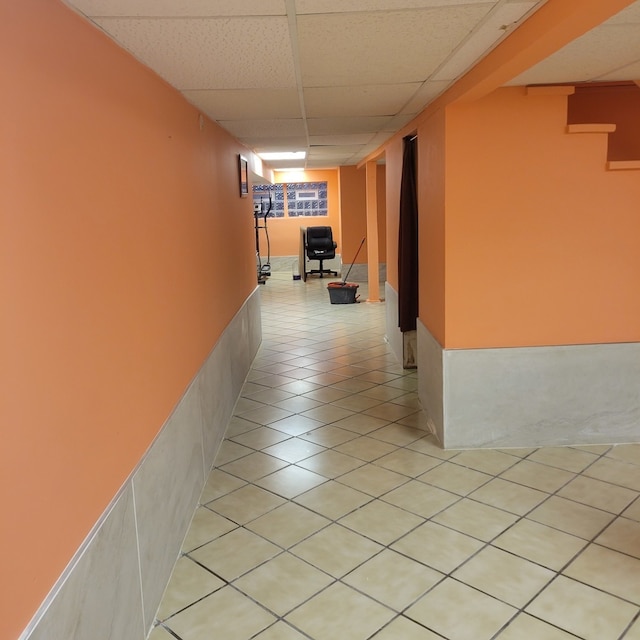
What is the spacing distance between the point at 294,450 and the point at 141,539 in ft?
5.32

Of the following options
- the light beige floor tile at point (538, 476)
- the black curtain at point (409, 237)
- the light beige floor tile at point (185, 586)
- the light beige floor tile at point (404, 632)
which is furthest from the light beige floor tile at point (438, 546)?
the black curtain at point (409, 237)

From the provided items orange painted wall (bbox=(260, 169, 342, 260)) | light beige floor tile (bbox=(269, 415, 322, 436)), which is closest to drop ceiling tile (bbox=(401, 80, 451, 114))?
light beige floor tile (bbox=(269, 415, 322, 436))

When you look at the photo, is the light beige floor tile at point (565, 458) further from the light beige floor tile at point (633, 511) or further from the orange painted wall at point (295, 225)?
the orange painted wall at point (295, 225)

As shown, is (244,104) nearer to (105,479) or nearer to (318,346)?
(105,479)

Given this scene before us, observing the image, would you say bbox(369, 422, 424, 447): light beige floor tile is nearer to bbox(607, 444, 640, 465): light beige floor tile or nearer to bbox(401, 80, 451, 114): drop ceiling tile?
bbox(607, 444, 640, 465): light beige floor tile

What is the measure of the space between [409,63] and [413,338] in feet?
9.68

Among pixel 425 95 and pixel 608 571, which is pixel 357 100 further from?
pixel 608 571

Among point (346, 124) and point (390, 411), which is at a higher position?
point (346, 124)

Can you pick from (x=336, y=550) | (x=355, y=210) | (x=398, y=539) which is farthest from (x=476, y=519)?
(x=355, y=210)

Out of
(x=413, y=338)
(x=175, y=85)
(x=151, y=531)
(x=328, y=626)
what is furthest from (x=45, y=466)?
(x=413, y=338)

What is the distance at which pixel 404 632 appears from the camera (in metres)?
2.00

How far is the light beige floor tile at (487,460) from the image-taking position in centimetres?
321

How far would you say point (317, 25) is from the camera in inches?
75.8

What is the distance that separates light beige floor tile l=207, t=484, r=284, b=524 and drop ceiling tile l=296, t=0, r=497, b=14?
2157 millimetres
